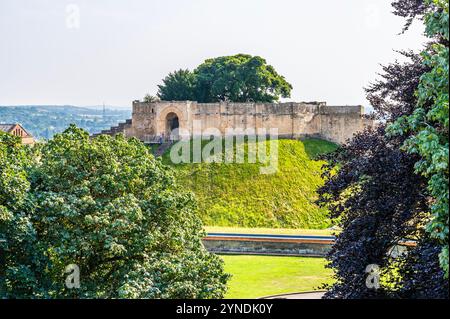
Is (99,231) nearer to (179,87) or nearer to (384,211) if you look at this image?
(384,211)

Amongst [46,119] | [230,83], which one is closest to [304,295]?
[230,83]

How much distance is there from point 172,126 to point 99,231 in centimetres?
3612

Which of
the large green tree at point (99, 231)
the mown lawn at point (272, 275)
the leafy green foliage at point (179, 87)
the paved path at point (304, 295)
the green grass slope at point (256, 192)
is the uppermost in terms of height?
the leafy green foliage at point (179, 87)

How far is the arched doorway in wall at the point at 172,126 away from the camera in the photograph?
168 feet

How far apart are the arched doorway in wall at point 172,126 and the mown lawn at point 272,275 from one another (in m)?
21.2

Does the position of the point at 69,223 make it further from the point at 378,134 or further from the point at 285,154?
the point at 285,154

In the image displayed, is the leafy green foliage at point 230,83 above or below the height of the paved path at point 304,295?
above

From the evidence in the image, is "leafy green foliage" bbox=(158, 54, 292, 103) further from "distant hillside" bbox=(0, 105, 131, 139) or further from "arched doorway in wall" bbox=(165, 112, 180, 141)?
"distant hillside" bbox=(0, 105, 131, 139)

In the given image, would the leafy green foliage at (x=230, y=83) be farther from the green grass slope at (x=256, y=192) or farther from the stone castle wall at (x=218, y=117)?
the green grass slope at (x=256, y=192)

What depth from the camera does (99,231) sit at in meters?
17.0

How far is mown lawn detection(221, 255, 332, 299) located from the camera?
24.6 m

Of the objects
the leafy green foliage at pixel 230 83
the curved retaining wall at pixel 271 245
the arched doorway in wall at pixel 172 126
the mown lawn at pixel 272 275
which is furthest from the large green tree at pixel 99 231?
the leafy green foliage at pixel 230 83

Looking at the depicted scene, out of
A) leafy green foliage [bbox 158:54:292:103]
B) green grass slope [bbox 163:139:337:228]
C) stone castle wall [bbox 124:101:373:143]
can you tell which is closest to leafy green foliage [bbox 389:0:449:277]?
green grass slope [bbox 163:139:337:228]

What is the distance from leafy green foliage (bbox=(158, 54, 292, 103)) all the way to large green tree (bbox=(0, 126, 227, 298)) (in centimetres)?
3973
